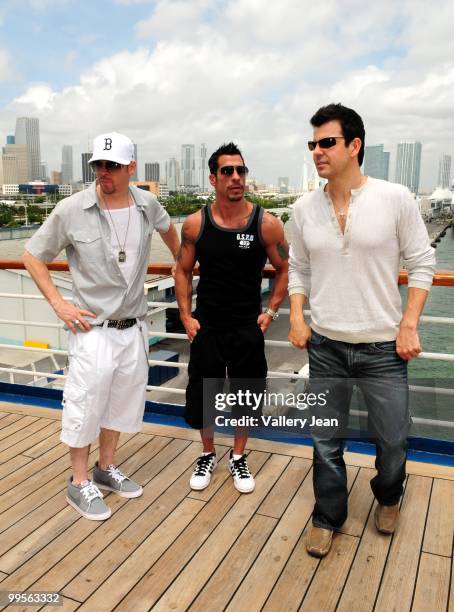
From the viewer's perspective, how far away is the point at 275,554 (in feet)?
6.95

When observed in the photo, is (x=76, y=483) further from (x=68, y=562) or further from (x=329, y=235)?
(x=329, y=235)

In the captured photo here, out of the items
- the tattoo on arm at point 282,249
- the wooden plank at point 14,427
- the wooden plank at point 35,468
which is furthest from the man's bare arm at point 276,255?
the wooden plank at point 14,427

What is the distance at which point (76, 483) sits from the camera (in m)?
2.52

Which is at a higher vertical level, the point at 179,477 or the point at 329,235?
the point at 329,235

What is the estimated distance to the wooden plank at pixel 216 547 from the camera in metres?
1.89

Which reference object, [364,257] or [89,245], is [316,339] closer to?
[364,257]

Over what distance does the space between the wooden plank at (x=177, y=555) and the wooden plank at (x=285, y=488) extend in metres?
0.08

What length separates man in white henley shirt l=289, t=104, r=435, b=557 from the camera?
1.90 metres

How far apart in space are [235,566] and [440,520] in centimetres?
96

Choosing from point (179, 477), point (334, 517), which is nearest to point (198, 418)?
point (179, 477)

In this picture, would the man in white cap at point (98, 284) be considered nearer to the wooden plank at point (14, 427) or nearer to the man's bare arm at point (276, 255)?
the man's bare arm at point (276, 255)

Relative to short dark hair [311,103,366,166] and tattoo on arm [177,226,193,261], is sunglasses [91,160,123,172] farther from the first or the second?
short dark hair [311,103,366,166]

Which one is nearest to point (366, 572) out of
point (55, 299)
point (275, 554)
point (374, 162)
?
point (275, 554)

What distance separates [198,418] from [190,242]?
2.93 ft
